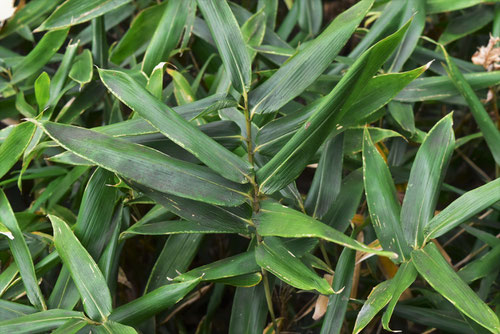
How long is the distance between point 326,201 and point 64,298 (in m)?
0.30

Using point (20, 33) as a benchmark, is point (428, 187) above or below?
below

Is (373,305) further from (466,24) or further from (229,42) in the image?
(466,24)

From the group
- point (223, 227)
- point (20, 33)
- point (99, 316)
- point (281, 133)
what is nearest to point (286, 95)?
point (281, 133)

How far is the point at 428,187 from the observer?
1.88 ft

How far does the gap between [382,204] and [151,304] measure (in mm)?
245

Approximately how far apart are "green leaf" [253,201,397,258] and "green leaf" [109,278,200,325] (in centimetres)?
10

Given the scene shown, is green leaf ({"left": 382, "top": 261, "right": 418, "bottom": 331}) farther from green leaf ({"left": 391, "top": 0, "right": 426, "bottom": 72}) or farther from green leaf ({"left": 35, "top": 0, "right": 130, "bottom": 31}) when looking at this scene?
green leaf ({"left": 35, "top": 0, "right": 130, "bottom": 31})

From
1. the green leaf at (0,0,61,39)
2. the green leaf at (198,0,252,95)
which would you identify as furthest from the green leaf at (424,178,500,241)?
the green leaf at (0,0,61,39)

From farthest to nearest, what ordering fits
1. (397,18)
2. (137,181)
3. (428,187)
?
(397,18) < (428,187) < (137,181)

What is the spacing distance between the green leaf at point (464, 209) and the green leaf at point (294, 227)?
128 millimetres

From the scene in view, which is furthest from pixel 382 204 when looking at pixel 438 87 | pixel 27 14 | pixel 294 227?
pixel 27 14

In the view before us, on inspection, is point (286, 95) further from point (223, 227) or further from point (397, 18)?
point (397, 18)

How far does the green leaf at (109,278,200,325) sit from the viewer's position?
53 centimetres

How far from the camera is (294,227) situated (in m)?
0.46
